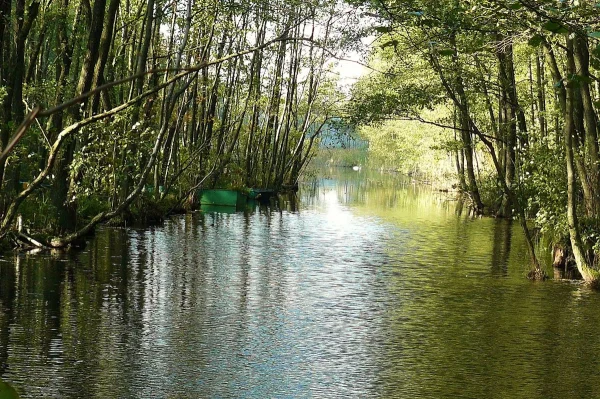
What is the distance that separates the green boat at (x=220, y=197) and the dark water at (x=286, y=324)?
41.3 feet

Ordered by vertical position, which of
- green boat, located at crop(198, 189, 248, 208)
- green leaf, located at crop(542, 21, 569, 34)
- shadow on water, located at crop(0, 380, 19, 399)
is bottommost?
green boat, located at crop(198, 189, 248, 208)

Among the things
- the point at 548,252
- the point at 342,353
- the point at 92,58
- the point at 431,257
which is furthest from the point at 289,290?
the point at 548,252

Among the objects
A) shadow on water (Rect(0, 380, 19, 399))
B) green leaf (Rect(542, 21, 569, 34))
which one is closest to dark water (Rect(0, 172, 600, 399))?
green leaf (Rect(542, 21, 569, 34))

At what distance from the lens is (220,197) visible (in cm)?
3284

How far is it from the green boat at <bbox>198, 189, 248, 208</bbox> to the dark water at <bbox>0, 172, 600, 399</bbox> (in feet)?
41.3

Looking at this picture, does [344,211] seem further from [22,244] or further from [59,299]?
[59,299]

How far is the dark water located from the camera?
823 cm

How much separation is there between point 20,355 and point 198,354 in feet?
6.07

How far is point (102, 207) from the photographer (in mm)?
20984

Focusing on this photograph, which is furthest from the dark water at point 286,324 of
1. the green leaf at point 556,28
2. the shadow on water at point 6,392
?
the shadow on water at point 6,392

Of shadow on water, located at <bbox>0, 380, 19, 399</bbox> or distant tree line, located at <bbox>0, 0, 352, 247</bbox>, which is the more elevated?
distant tree line, located at <bbox>0, 0, 352, 247</bbox>

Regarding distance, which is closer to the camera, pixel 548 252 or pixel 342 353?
pixel 342 353

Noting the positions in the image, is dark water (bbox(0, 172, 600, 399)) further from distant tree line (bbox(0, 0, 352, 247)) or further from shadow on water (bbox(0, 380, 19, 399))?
shadow on water (bbox(0, 380, 19, 399))

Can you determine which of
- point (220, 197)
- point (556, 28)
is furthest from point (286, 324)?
point (220, 197)
